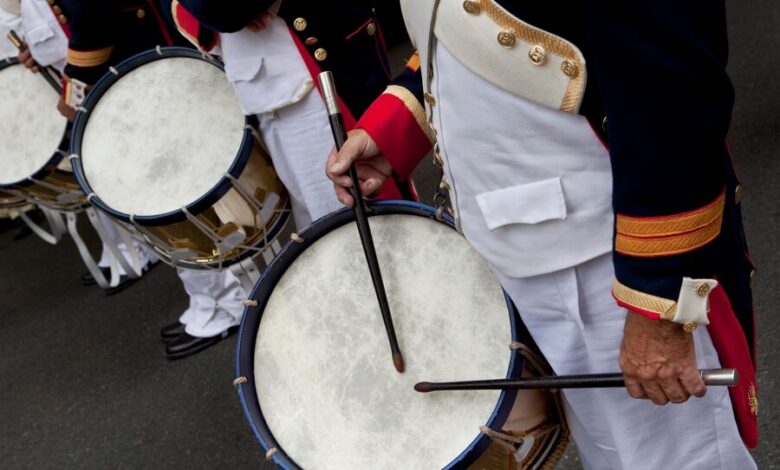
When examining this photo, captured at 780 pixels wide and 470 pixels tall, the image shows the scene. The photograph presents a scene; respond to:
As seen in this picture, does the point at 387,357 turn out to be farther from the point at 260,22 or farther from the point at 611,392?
the point at 260,22

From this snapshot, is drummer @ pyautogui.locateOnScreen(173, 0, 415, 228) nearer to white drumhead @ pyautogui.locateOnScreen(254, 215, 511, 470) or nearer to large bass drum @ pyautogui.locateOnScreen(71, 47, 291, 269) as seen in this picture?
large bass drum @ pyautogui.locateOnScreen(71, 47, 291, 269)

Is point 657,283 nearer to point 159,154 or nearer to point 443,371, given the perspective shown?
point 443,371

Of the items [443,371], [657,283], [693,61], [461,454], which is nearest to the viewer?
[693,61]

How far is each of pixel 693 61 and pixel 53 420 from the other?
8.73ft

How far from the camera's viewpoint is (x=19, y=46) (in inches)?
115

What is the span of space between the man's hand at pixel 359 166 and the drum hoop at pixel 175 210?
0.61m

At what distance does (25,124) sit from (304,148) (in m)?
1.37

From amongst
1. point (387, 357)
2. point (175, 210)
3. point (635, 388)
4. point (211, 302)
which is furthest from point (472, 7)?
point (211, 302)

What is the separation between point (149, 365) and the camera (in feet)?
10.1

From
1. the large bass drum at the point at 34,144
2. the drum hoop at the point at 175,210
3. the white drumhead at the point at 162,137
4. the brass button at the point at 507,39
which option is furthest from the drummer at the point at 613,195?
the large bass drum at the point at 34,144

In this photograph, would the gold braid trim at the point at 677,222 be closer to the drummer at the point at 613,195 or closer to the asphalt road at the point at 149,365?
the drummer at the point at 613,195

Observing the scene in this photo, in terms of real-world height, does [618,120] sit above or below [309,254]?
above

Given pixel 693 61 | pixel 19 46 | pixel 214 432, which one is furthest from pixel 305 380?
pixel 19 46

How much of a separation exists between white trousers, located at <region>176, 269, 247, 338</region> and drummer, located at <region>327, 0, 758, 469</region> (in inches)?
71.9
